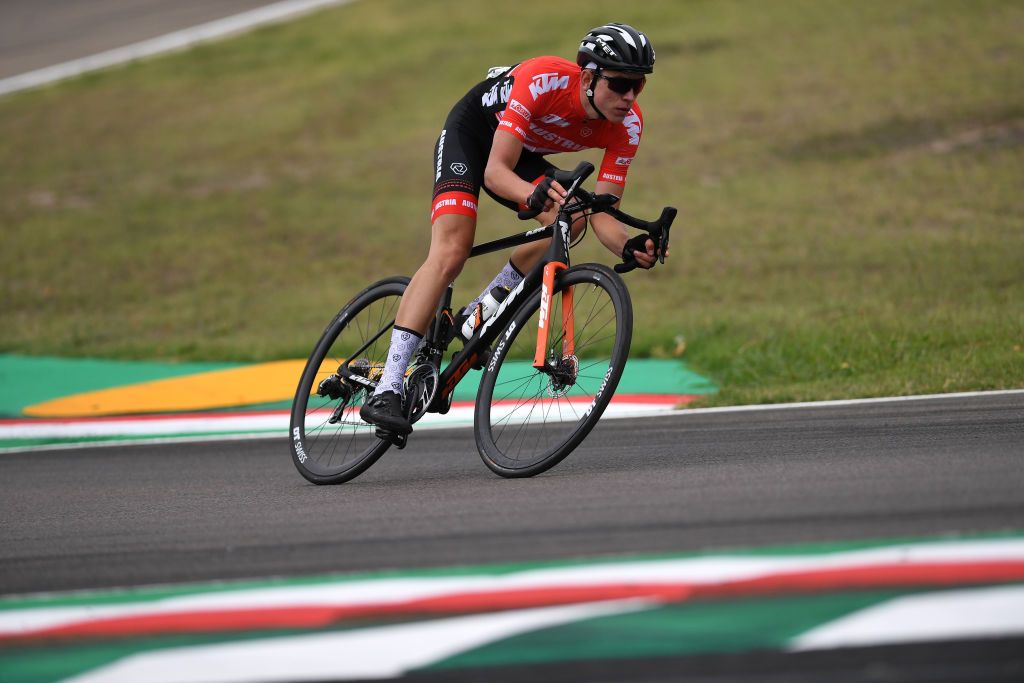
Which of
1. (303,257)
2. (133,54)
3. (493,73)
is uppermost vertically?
(133,54)

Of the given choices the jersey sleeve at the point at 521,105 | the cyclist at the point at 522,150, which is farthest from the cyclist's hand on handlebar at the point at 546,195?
the jersey sleeve at the point at 521,105

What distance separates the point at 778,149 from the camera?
17797 mm

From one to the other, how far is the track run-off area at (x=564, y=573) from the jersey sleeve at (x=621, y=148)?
124 centimetres

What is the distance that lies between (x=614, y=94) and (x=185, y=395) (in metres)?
4.86

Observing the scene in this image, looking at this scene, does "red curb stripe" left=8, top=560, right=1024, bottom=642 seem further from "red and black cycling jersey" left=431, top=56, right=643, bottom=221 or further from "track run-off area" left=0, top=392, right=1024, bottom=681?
"red and black cycling jersey" left=431, top=56, right=643, bottom=221

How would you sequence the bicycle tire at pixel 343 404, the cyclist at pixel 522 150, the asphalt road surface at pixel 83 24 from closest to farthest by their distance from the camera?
the cyclist at pixel 522 150 < the bicycle tire at pixel 343 404 < the asphalt road surface at pixel 83 24

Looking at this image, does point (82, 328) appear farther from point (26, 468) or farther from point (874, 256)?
point (874, 256)

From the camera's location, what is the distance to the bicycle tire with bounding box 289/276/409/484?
5.64 metres

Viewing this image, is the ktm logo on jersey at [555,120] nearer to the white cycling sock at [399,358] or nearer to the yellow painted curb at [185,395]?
the white cycling sock at [399,358]

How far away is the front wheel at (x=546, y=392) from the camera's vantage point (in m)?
4.93

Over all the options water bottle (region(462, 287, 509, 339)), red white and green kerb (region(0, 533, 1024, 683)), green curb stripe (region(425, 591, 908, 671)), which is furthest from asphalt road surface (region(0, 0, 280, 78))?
green curb stripe (region(425, 591, 908, 671))

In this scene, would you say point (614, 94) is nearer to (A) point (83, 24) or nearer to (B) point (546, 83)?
(B) point (546, 83)

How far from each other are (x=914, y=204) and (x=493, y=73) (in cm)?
975

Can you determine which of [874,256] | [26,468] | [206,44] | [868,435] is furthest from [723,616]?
[206,44]
